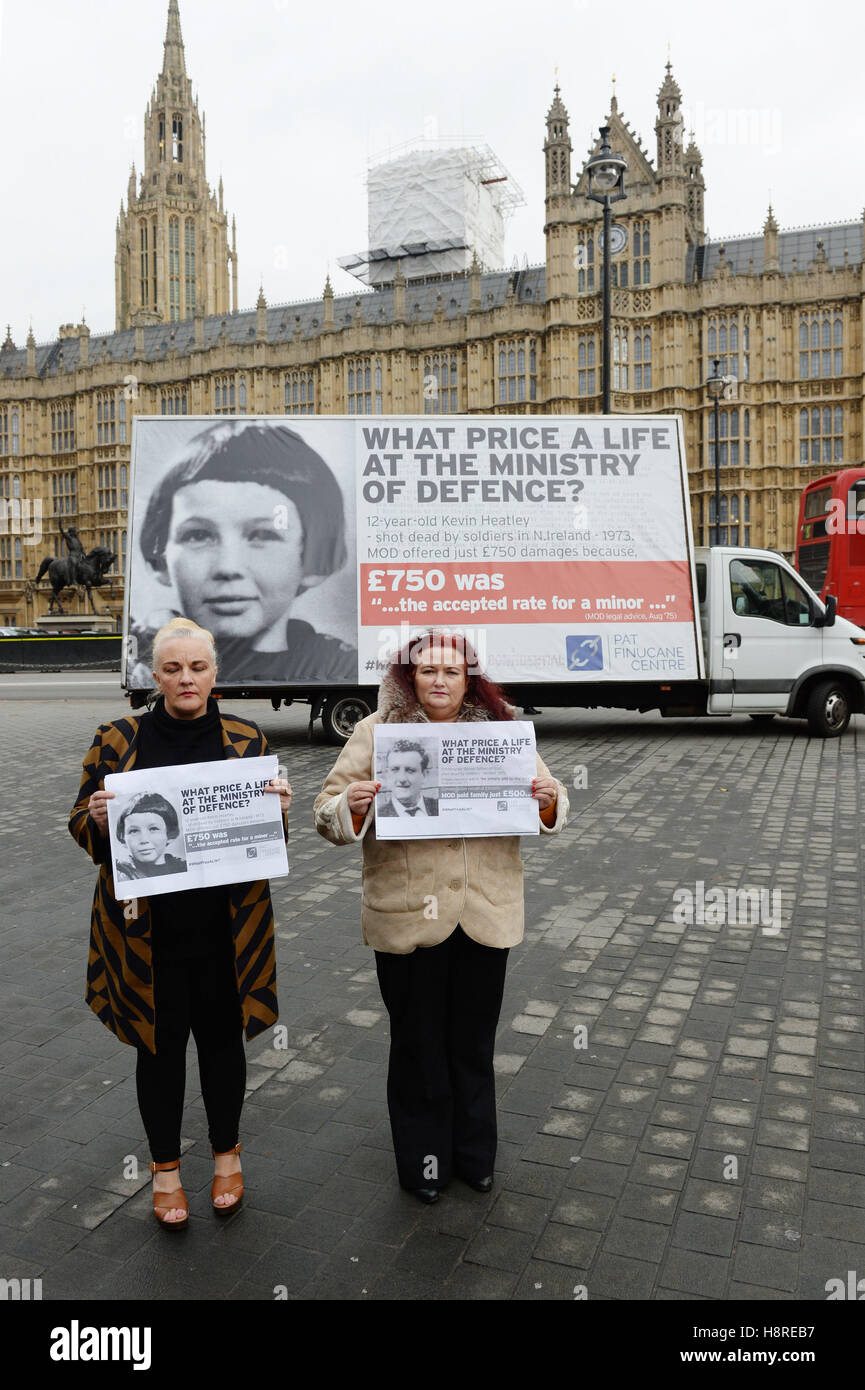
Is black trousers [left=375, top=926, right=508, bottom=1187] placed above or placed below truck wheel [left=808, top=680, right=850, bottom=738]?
below

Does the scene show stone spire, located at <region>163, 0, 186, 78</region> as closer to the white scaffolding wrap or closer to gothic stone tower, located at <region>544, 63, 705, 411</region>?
the white scaffolding wrap

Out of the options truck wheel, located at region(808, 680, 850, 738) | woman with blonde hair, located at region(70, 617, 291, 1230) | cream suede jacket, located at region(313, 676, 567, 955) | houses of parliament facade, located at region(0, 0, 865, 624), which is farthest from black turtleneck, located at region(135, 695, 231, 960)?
houses of parliament facade, located at region(0, 0, 865, 624)

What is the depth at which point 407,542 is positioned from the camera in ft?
37.0

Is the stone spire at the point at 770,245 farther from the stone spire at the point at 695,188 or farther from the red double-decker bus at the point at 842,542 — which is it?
the red double-decker bus at the point at 842,542

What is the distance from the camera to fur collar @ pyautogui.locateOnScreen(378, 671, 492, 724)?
2973 millimetres

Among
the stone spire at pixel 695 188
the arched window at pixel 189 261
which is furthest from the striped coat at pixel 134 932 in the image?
the arched window at pixel 189 261

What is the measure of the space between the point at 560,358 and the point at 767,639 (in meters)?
44.8

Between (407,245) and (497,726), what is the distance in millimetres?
72033

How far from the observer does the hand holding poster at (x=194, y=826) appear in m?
2.75

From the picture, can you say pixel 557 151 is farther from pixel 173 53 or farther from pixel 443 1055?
pixel 173 53

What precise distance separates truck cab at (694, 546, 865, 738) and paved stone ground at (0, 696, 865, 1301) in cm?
572

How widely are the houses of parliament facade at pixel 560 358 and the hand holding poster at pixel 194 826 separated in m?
51.9
